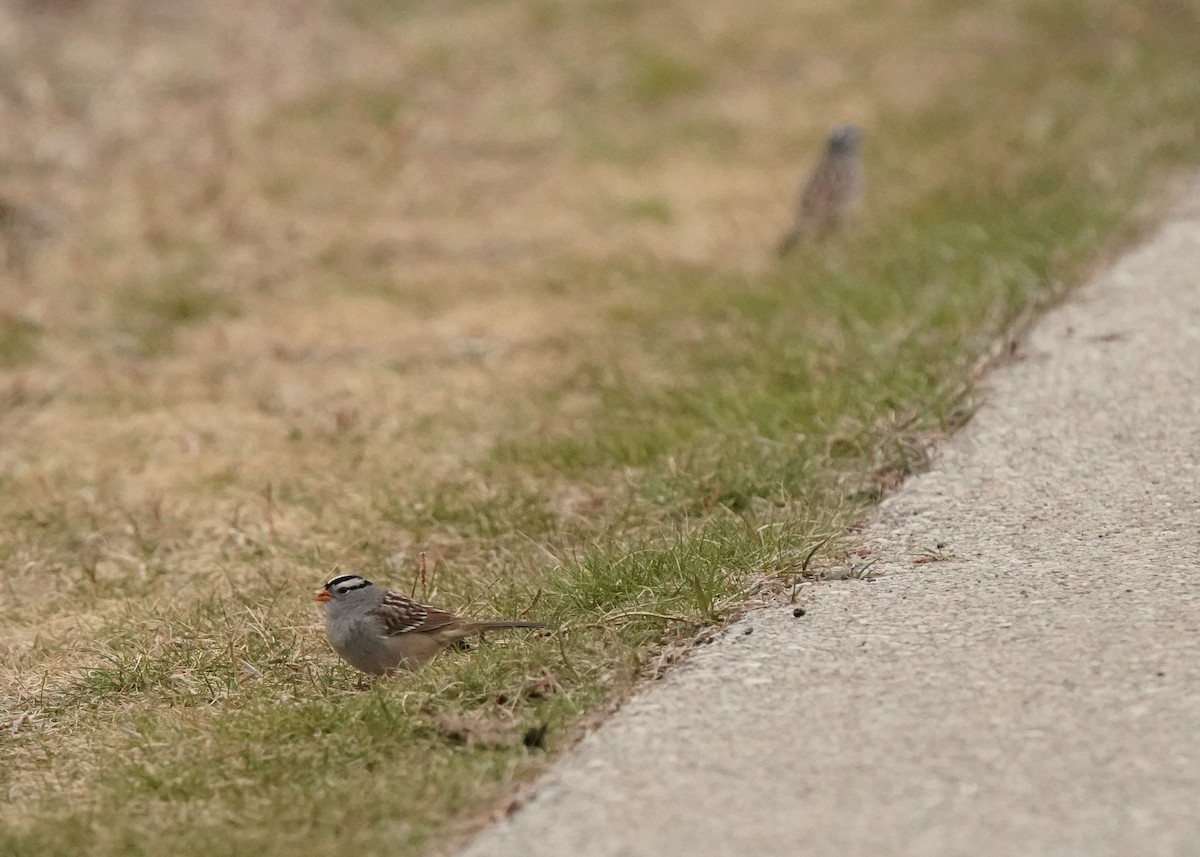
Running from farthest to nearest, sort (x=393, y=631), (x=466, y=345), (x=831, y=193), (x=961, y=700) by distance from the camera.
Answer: (x=831, y=193) < (x=466, y=345) < (x=393, y=631) < (x=961, y=700)

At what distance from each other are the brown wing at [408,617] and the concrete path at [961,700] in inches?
31.4

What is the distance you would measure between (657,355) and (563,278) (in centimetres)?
162

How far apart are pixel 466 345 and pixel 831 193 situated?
2747 mm

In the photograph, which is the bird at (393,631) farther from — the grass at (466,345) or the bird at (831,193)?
the bird at (831,193)

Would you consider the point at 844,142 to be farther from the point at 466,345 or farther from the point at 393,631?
the point at 393,631

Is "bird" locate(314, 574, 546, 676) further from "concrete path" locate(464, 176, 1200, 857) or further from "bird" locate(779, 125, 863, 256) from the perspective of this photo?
"bird" locate(779, 125, 863, 256)

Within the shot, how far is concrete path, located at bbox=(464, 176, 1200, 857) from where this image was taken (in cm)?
371

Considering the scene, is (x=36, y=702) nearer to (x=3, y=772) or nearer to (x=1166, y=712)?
(x=3, y=772)

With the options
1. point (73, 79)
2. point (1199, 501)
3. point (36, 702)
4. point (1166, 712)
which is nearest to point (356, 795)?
point (36, 702)

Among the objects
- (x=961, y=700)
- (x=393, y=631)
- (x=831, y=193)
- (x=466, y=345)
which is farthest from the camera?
(x=831, y=193)

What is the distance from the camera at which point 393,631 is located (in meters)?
5.02

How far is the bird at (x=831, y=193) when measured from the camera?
10.5m

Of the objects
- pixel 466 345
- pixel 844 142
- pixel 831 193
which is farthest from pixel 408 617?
pixel 844 142

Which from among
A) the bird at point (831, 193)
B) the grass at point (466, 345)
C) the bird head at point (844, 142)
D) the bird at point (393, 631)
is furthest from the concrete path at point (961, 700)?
the bird head at point (844, 142)
